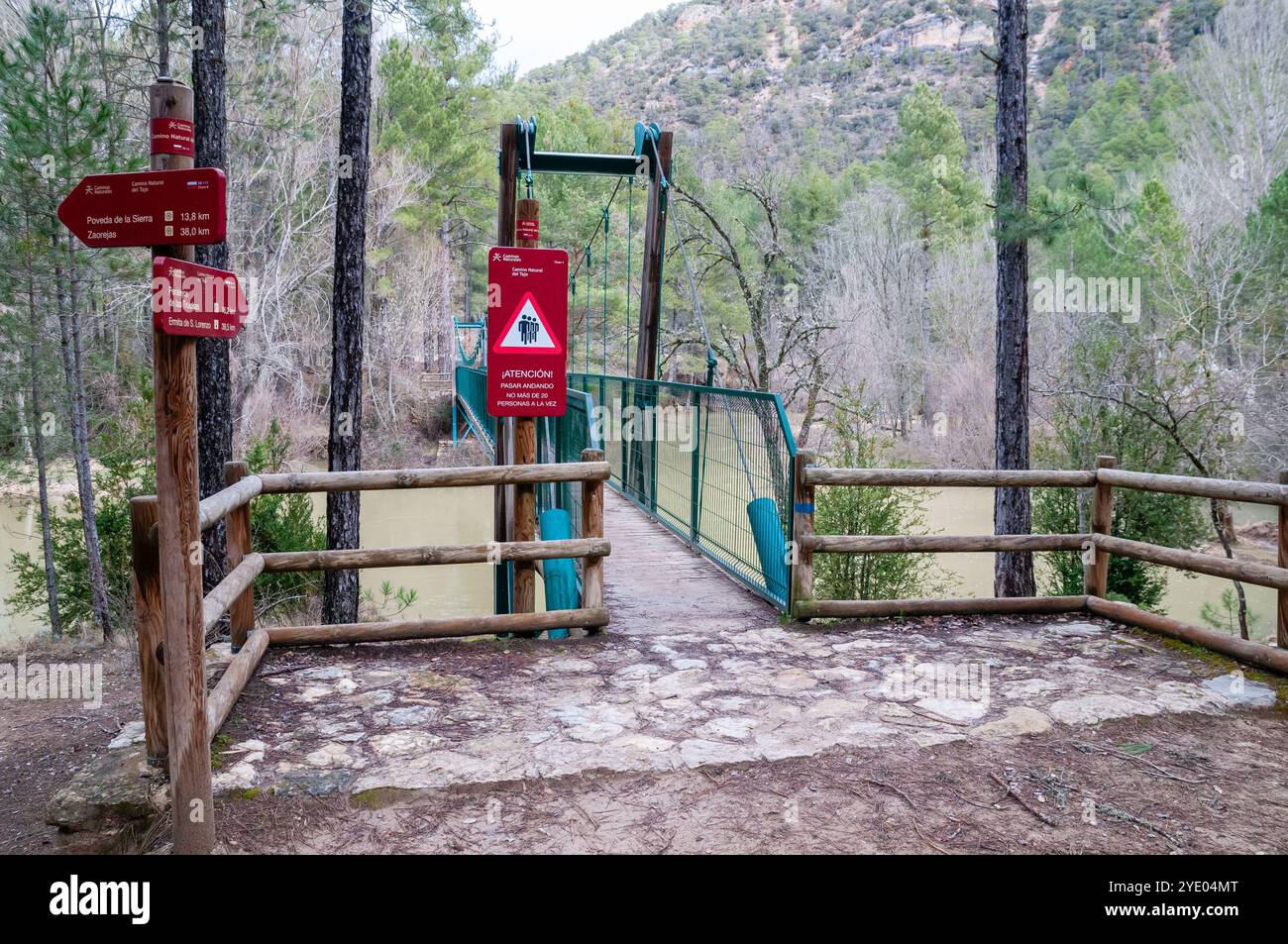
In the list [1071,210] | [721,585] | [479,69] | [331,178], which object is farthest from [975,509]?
[479,69]

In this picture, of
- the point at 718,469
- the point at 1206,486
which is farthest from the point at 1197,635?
the point at 718,469

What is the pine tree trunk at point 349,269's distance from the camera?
267 inches

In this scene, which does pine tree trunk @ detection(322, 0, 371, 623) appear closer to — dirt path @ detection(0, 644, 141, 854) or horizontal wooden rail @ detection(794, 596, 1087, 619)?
dirt path @ detection(0, 644, 141, 854)

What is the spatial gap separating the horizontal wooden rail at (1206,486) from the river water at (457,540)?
3.24m

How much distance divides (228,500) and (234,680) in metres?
0.69

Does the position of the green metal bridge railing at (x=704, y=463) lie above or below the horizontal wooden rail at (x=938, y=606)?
above

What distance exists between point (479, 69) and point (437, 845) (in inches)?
1086

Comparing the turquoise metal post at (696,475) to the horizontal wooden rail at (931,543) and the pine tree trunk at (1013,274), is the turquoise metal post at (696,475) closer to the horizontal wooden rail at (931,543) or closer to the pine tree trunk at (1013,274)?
the horizontal wooden rail at (931,543)

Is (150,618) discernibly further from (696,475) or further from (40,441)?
(40,441)

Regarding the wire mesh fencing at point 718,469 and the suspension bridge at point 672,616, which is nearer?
the suspension bridge at point 672,616

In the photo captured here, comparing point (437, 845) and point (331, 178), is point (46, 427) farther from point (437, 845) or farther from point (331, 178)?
point (331, 178)

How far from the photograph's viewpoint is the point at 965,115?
5528cm

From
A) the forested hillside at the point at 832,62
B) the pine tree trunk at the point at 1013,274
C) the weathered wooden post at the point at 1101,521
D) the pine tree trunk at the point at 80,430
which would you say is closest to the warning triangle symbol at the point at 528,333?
the weathered wooden post at the point at 1101,521

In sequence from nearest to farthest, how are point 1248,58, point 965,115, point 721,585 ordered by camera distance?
1. point 721,585
2. point 1248,58
3. point 965,115
